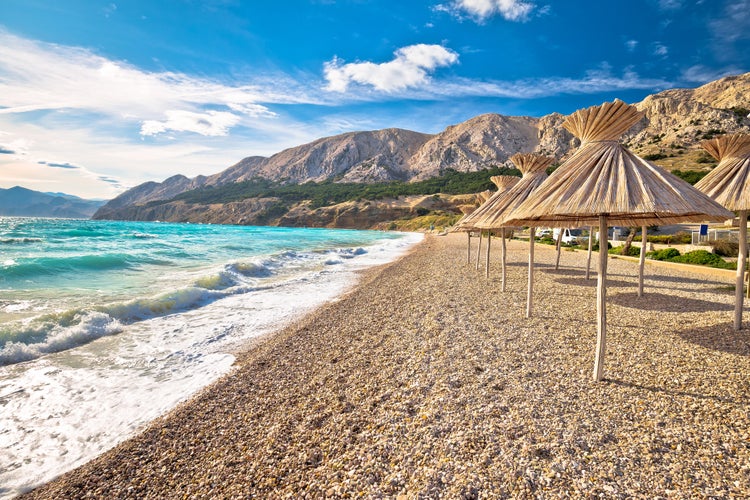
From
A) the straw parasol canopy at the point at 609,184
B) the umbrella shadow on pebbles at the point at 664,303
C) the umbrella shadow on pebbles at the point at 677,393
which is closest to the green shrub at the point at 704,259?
the umbrella shadow on pebbles at the point at 664,303

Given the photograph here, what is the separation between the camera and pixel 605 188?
12.4 feet

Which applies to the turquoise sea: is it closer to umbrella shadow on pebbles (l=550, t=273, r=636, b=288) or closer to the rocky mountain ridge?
umbrella shadow on pebbles (l=550, t=273, r=636, b=288)

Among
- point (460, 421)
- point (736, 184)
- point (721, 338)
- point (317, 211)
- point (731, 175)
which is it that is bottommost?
point (460, 421)

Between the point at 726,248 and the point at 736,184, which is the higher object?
the point at 736,184

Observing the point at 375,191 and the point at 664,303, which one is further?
the point at 375,191

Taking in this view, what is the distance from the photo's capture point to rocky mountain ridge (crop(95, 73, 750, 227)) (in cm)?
7911

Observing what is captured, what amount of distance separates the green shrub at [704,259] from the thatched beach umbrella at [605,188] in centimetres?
1281

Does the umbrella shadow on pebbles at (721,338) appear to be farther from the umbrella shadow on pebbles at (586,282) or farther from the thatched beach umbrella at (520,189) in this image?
the umbrella shadow on pebbles at (586,282)

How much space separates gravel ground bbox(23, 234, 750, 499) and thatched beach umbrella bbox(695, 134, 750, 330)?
3.52 feet

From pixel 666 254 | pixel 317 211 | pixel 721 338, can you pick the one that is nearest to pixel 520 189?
pixel 721 338

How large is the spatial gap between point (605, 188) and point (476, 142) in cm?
16066

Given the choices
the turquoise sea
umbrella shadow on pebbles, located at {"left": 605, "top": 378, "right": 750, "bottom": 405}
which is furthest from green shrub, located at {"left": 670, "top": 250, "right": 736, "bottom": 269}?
the turquoise sea

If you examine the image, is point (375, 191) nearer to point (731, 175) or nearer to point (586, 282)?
point (586, 282)

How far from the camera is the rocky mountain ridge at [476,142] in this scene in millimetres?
79113
